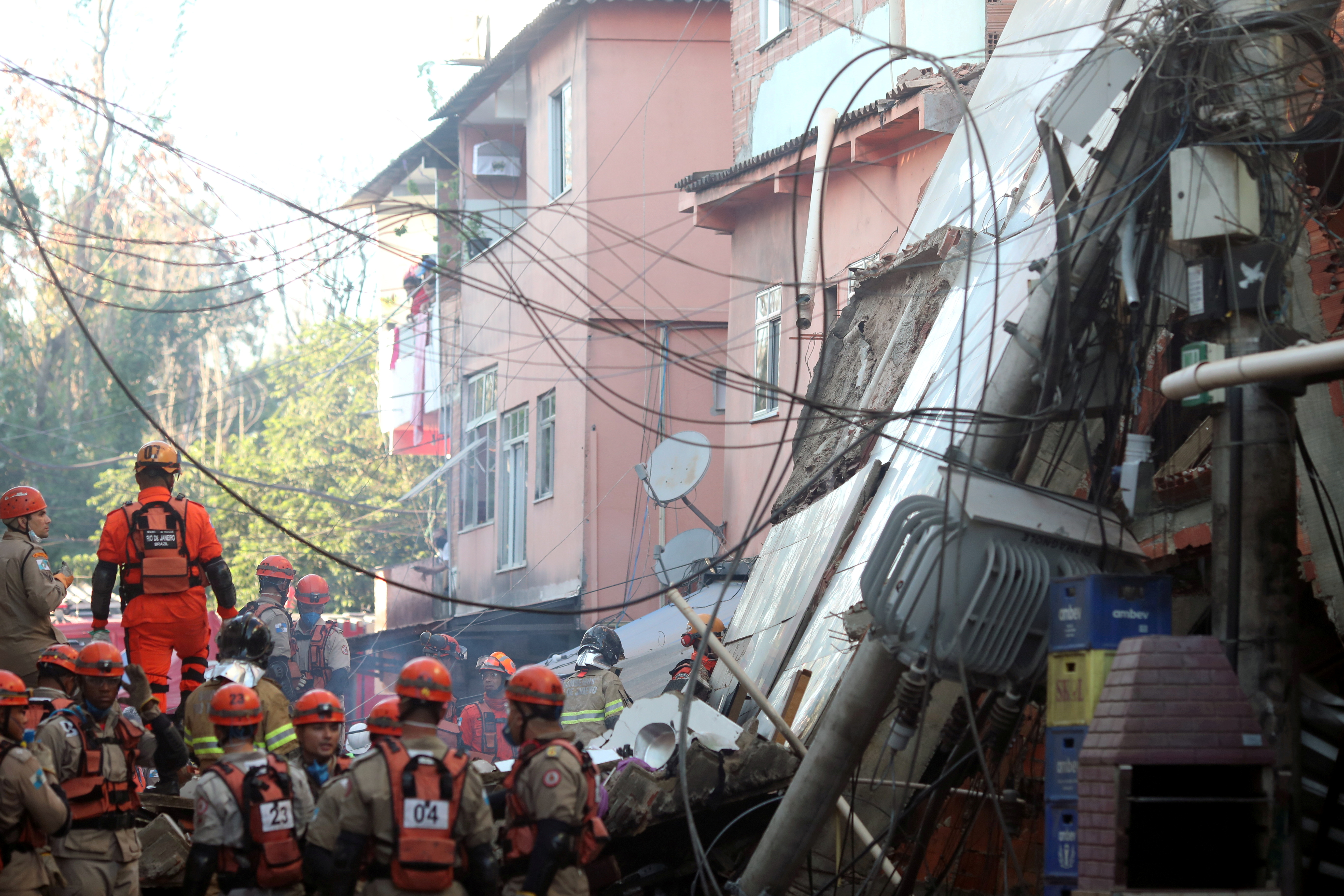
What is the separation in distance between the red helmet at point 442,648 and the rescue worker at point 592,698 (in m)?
2.39

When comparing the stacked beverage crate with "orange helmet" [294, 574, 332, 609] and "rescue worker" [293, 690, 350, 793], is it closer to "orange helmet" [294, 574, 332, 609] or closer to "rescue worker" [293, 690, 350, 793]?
"rescue worker" [293, 690, 350, 793]

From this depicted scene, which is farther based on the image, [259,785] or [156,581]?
[156,581]

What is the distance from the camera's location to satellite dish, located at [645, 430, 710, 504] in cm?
1530

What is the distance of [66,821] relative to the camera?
600 centimetres

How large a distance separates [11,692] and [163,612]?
2.70 meters

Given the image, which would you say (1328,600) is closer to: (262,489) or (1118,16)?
(1118,16)

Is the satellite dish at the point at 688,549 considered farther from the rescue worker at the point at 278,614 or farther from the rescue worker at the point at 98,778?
the rescue worker at the point at 98,778

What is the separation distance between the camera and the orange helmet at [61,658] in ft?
21.9

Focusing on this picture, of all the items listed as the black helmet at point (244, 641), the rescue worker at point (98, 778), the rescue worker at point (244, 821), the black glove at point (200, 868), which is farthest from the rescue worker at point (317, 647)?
the black glove at point (200, 868)

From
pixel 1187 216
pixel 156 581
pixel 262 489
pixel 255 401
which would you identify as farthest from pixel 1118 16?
pixel 255 401

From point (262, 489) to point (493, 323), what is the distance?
38.9ft

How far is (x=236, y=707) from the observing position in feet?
19.8

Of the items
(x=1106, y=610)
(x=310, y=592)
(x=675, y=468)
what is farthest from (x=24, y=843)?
(x=675, y=468)

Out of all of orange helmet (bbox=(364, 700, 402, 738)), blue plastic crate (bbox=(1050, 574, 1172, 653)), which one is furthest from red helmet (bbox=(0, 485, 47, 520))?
blue plastic crate (bbox=(1050, 574, 1172, 653))
